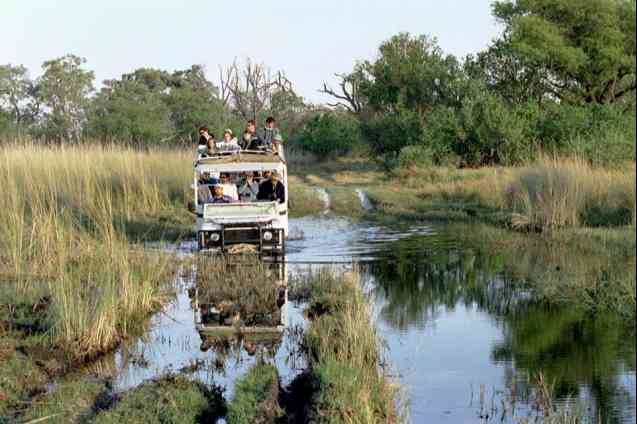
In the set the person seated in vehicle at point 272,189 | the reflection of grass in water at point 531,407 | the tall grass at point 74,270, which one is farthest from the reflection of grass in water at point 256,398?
the person seated in vehicle at point 272,189

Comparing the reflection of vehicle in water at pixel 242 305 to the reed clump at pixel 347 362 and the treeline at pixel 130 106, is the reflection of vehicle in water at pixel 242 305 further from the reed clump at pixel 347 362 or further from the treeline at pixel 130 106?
the treeline at pixel 130 106

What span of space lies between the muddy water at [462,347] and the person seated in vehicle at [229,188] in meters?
2.18

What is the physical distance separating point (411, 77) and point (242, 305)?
29.5 metres

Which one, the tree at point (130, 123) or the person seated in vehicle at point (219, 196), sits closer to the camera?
the person seated in vehicle at point (219, 196)

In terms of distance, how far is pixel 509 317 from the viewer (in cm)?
1238

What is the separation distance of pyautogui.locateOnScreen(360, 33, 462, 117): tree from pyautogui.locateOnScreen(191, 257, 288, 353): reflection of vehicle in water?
83.6 ft

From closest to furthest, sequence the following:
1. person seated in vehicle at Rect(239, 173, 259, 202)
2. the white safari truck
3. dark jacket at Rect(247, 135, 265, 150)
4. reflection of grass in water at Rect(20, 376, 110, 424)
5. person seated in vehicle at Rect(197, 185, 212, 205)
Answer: reflection of grass in water at Rect(20, 376, 110, 424) < the white safari truck < person seated in vehicle at Rect(197, 185, 212, 205) < person seated in vehicle at Rect(239, 173, 259, 202) < dark jacket at Rect(247, 135, 265, 150)

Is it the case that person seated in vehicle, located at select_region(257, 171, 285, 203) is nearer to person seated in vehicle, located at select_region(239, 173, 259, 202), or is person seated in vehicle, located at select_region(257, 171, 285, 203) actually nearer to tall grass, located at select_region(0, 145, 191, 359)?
person seated in vehicle, located at select_region(239, 173, 259, 202)

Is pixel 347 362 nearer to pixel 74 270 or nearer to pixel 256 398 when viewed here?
pixel 256 398

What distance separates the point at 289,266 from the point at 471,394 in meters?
7.95

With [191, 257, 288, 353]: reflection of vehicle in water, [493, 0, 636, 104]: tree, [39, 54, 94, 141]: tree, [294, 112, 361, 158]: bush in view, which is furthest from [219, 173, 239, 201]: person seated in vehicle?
[39, 54, 94, 141]: tree

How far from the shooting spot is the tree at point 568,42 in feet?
109

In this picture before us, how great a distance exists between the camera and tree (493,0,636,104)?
33344 mm

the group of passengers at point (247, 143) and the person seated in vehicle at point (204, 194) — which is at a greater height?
the group of passengers at point (247, 143)
